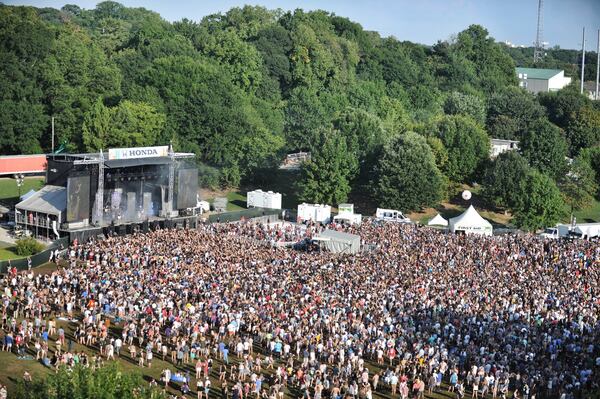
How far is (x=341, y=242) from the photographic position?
5203 cm

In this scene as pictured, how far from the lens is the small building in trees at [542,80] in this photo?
148 metres

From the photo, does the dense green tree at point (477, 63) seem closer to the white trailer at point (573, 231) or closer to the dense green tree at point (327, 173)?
the dense green tree at point (327, 173)

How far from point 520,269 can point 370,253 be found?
7.92m

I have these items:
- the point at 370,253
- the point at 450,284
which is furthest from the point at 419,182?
the point at 450,284

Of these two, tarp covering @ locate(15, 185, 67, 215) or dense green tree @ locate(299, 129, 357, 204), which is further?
dense green tree @ locate(299, 129, 357, 204)

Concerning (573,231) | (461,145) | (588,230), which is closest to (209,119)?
(461,145)

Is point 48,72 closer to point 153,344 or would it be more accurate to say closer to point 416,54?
point 153,344

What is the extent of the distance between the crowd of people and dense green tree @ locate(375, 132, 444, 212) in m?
19.2

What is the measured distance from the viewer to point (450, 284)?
44.0 metres

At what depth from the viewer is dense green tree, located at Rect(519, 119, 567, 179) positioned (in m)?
80.1

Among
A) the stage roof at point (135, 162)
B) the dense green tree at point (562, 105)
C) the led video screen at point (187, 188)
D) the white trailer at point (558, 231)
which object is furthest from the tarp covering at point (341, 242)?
the dense green tree at point (562, 105)

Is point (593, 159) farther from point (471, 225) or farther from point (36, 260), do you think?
point (36, 260)

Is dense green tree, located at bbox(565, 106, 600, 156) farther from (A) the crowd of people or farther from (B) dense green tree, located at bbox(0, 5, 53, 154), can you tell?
(B) dense green tree, located at bbox(0, 5, 53, 154)

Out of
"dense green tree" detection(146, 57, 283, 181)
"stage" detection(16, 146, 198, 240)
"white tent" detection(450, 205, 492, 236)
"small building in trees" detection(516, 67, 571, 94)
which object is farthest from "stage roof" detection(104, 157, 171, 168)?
"small building in trees" detection(516, 67, 571, 94)
